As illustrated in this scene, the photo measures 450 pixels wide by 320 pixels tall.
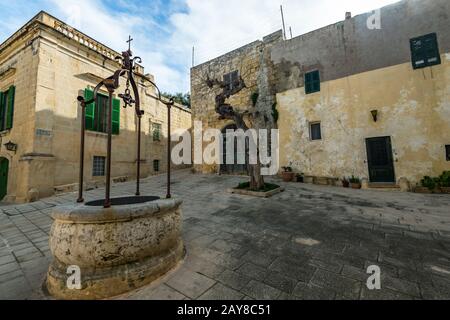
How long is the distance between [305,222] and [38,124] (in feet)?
31.0

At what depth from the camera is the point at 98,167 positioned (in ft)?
30.0

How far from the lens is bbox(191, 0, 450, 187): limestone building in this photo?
22.1ft

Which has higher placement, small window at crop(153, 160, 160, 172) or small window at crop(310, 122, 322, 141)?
small window at crop(310, 122, 322, 141)

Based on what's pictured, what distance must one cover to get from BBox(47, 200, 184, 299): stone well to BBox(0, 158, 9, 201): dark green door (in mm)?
9153

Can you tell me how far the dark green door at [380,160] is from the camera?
24.0 feet

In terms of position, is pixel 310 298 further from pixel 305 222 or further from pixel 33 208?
pixel 33 208

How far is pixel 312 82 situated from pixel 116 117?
31.8 feet

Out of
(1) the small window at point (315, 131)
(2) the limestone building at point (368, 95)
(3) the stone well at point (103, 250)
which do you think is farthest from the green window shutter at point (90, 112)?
(1) the small window at point (315, 131)

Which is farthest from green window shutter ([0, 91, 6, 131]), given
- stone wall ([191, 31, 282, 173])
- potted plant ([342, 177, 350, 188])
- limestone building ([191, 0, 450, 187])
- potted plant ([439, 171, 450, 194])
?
potted plant ([439, 171, 450, 194])

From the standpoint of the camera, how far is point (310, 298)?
71.4 inches

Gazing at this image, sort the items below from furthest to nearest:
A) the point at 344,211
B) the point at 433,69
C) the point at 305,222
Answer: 1. the point at 433,69
2. the point at 344,211
3. the point at 305,222

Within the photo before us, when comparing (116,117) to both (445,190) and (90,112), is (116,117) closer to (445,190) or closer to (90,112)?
(90,112)

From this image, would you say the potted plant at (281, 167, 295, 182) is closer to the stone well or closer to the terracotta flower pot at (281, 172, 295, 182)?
the terracotta flower pot at (281, 172, 295, 182)
